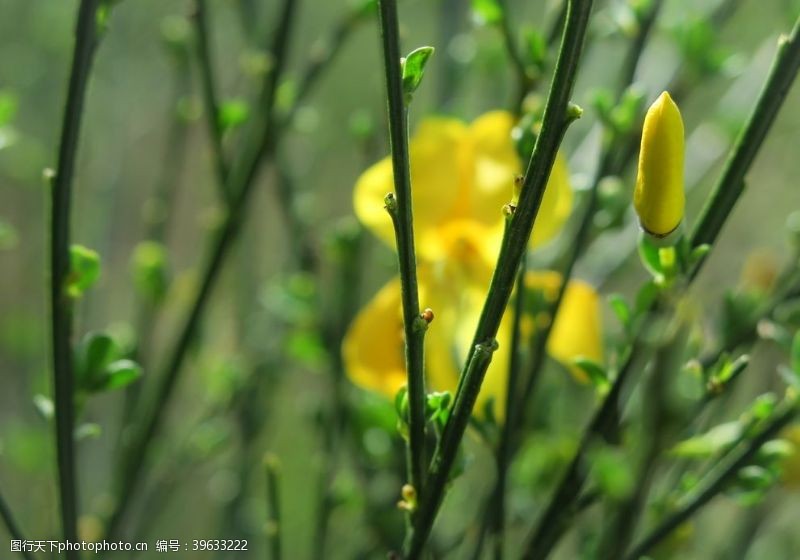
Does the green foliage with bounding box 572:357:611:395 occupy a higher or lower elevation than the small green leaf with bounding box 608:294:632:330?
lower

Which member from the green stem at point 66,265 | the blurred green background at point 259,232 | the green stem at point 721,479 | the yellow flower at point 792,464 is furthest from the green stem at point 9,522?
the yellow flower at point 792,464

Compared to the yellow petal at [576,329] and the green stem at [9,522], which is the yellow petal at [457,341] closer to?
the yellow petal at [576,329]

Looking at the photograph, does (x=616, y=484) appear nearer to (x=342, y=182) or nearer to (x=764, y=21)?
(x=764, y=21)

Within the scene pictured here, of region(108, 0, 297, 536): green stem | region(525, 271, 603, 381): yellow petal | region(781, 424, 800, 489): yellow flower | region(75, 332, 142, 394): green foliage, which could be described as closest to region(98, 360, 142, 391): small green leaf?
region(75, 332, 142, 394): green foliage

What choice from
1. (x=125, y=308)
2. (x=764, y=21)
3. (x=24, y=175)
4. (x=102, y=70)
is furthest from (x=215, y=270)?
(x=125, y=308)

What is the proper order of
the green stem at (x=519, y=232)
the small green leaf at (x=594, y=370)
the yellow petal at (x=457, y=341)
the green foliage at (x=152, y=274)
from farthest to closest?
the green foliage at (x=152, y=274) < the yellow petal at (x=457, y=341) < the small green leaf at (x=594, y=370) < the green stem at (x=519, y=232)

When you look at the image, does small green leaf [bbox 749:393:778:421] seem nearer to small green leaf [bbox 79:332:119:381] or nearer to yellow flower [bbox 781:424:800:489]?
yellow flower [bbox 781:424:800:489]
